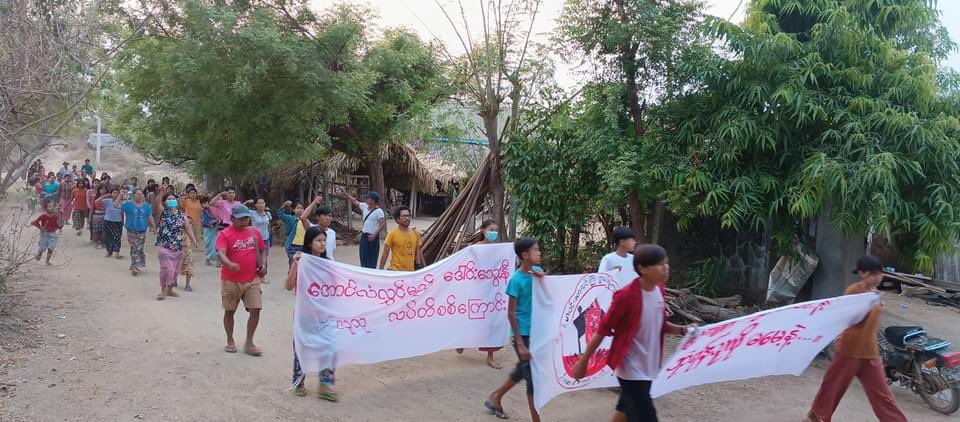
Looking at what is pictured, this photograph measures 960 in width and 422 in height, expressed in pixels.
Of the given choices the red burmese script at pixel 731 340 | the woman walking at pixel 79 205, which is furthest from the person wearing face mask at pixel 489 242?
the woman walking at pixel 79 205

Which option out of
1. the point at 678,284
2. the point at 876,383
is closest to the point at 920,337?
the point at 876,383

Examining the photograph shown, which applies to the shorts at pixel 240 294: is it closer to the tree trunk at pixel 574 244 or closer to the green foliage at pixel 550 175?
the green foliage at pixel 550 175

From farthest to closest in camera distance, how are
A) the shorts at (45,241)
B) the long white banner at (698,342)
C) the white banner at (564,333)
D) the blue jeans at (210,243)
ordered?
the blue jeans at (210,243), the shorts at (45,241), the white banner at (564,333), the long white banner at (698,342)

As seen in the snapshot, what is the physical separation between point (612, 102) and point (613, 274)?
4313 millimetres

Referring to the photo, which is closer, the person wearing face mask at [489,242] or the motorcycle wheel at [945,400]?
the motorcycle wheel at [945,400]

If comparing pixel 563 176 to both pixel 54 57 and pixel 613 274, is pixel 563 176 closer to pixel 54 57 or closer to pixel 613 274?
pixel 613 274

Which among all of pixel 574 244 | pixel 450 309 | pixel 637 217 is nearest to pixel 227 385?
pixel 450 309

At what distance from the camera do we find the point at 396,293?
555cm

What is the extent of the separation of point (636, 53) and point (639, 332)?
6.03 metres

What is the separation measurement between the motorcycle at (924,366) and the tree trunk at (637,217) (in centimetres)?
370

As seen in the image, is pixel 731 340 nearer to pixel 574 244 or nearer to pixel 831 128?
pixel 831 128

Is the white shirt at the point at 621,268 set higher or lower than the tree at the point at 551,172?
lower

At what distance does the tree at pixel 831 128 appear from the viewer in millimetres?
6617

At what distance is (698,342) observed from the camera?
14.3 feet
